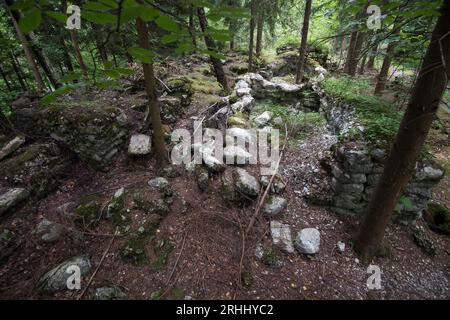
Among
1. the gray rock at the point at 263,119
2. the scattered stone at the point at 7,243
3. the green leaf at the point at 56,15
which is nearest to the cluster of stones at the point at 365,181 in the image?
the gray rock at the point at 263,119

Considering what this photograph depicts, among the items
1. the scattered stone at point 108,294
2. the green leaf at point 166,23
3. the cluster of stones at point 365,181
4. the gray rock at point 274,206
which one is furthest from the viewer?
the gray rock at point 274,206

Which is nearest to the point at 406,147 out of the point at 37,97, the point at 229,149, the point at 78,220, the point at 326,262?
the point at 326,262

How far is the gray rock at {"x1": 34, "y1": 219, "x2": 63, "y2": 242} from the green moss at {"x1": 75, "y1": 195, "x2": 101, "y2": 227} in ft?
0.87

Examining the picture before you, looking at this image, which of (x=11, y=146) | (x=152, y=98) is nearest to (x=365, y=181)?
(x=152, y=98)

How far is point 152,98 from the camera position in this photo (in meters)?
3.48

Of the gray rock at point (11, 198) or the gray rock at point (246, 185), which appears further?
the gray rock at point (246, 185)

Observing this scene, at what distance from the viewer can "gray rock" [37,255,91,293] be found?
8.73 ft

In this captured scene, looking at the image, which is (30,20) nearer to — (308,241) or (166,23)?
(166,23)

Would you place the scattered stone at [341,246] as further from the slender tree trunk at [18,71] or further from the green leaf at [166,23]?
the slender tree trunk at [18,71]

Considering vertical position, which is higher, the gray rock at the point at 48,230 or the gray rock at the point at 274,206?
the gray rock at the point at 48,230

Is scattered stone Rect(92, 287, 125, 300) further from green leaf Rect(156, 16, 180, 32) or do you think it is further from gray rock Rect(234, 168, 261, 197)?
green leaf Rect(156, 16, 180, 32)

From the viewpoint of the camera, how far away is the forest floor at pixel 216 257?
2.86m

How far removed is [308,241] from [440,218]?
9.37ft

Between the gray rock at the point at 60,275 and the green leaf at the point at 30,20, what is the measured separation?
10.0 feet
